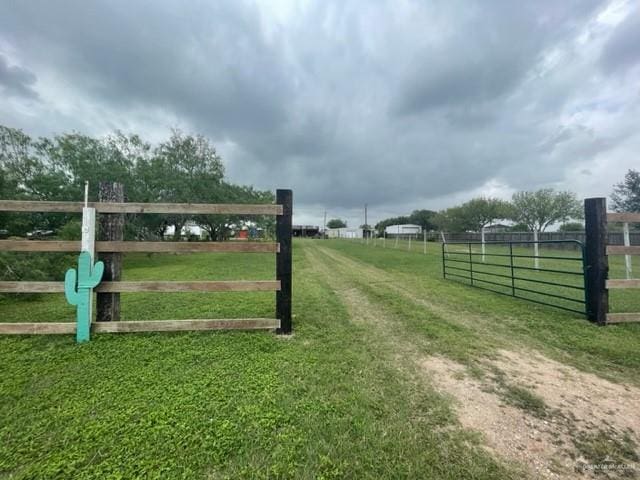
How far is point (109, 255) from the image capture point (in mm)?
3156

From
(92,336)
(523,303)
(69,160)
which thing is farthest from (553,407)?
(69,160)

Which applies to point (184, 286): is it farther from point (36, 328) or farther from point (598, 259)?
point (598, 259)

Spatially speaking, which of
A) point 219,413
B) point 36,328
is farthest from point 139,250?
point 219,413

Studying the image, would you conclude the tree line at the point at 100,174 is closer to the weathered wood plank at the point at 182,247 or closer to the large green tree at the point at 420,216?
the weathered wood plank at the point at 182,247

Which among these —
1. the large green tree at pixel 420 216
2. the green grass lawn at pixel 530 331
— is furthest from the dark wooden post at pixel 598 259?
the large green tree at pixel 420 216

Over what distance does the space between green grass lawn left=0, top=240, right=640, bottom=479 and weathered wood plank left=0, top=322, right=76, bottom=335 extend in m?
0.12

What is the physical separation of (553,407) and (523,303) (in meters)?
3.57

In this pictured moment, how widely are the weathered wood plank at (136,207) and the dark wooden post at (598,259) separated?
14.1 feet

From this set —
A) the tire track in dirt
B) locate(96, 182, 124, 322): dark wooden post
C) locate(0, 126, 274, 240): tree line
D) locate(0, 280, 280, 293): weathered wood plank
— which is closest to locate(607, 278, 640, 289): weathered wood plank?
the tire track in dirt

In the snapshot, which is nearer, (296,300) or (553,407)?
(553,407)

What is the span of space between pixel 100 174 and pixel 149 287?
12.1 meters

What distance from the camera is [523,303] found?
4.92 metres

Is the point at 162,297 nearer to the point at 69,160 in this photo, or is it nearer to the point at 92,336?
the point at 92,336

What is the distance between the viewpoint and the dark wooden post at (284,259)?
10.7 feet
